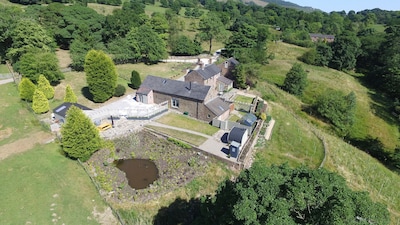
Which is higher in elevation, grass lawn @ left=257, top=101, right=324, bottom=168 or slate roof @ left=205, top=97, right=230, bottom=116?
slate roof @ left=205, top=97, right=230, bottom=116

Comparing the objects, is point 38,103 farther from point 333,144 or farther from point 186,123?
point 333,144

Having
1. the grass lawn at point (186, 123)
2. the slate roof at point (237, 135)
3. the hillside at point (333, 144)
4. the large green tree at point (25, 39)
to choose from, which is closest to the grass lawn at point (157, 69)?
the large green tree at point (25, 39)

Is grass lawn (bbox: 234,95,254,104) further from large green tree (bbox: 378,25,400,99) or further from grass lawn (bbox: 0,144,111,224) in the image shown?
large green tree (bbox: 378,25,400,99)

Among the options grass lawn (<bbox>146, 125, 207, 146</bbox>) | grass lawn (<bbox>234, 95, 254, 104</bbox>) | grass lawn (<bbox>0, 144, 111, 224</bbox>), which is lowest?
grass lawn (<bbox>0, 144, 111, 224</bbox>)

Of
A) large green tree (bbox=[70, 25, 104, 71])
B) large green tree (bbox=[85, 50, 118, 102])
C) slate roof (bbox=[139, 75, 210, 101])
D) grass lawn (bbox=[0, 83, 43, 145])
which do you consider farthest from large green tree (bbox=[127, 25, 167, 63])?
grass lawn (bbox=[0, 83, 43, 145])

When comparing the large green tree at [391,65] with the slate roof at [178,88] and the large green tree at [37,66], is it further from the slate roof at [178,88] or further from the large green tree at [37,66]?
the large green tree at [37,66]

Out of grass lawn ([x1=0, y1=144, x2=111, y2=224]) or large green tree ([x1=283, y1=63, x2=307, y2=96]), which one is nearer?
grass lawn ([x1=0, y1=144, x2=111, y2=224])
